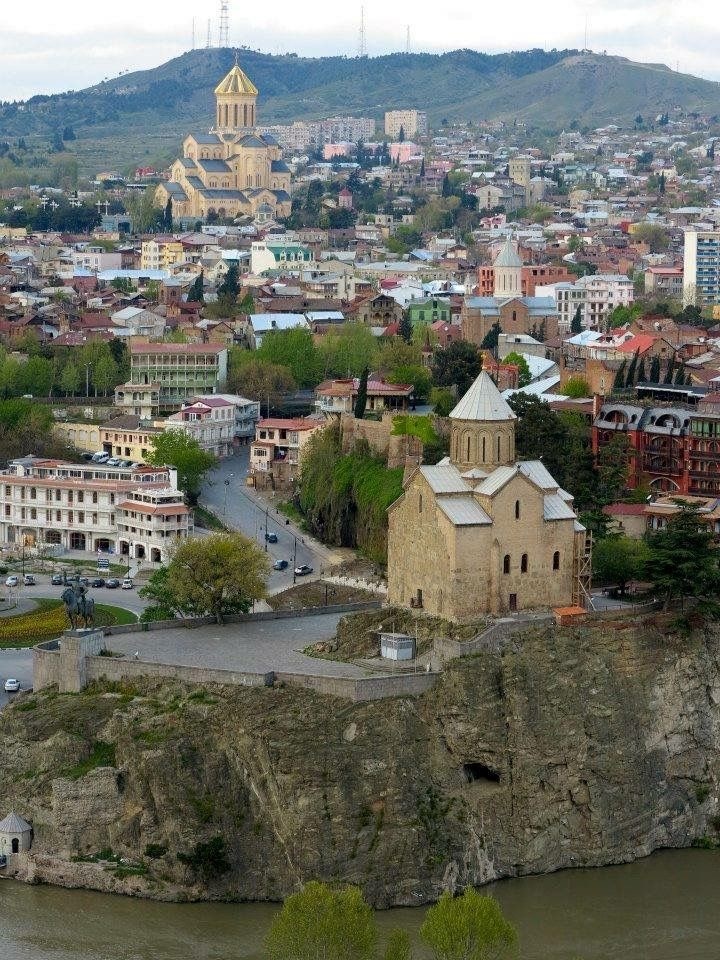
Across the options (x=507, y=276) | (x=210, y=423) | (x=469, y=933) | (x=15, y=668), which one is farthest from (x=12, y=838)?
(x=507, y=276)

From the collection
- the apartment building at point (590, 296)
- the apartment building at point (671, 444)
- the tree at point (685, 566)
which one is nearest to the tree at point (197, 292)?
the apartment building at point (590, 296)

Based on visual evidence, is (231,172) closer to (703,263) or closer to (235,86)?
(235,86)

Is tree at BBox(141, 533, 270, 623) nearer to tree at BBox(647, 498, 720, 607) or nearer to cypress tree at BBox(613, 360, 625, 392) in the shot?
tree at BBox(647, 498, 720, 607)

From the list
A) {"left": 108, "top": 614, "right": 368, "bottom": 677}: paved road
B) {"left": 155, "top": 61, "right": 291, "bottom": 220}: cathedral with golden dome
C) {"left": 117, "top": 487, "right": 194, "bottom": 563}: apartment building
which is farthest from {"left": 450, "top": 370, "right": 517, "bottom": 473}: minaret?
{"left": 155, "top": 61, "right": 291, "bottom": 220}: cathedral with golden dome

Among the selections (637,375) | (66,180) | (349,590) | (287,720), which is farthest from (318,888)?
(66,180)

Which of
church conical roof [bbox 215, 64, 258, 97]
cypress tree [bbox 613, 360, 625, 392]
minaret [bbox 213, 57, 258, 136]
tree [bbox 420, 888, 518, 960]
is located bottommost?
tree [bbox 420, 888, 518, 960]

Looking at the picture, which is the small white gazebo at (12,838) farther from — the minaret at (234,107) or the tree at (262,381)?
the minaret at (234,107)
